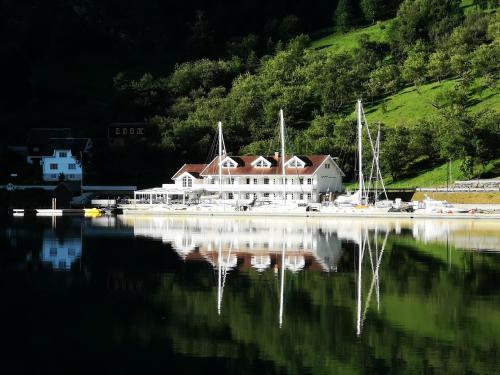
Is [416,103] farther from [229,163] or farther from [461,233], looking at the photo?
[461,233]

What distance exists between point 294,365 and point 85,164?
105m

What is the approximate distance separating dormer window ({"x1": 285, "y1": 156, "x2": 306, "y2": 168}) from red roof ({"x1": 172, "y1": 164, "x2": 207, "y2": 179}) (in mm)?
13583

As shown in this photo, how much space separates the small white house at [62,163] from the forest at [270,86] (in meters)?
2.48

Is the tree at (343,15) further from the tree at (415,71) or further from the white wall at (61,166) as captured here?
the white wall at (61,166)

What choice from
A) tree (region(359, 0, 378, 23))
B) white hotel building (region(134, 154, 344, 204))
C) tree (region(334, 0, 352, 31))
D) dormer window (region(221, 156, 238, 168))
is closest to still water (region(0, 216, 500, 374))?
white hotel building (region(134, 154, 344, 204))

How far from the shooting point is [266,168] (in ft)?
365

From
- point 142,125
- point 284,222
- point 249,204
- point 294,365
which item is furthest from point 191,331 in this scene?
point 142,125

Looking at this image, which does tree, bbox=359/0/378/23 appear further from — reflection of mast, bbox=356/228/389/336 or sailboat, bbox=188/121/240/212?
reflection of mast, bbox=356/228/389/336

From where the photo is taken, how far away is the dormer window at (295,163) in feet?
355

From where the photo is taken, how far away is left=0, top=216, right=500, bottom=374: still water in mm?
28734

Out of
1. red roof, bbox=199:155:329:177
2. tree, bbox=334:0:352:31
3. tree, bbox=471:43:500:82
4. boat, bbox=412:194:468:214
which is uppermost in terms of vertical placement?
tree, bbox=334:0:352:31

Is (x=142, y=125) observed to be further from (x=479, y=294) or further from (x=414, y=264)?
(x=479, y=294)

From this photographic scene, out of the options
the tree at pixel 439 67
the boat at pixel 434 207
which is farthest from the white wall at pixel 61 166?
the tree at pixel 439 67

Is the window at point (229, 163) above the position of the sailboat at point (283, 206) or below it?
above
